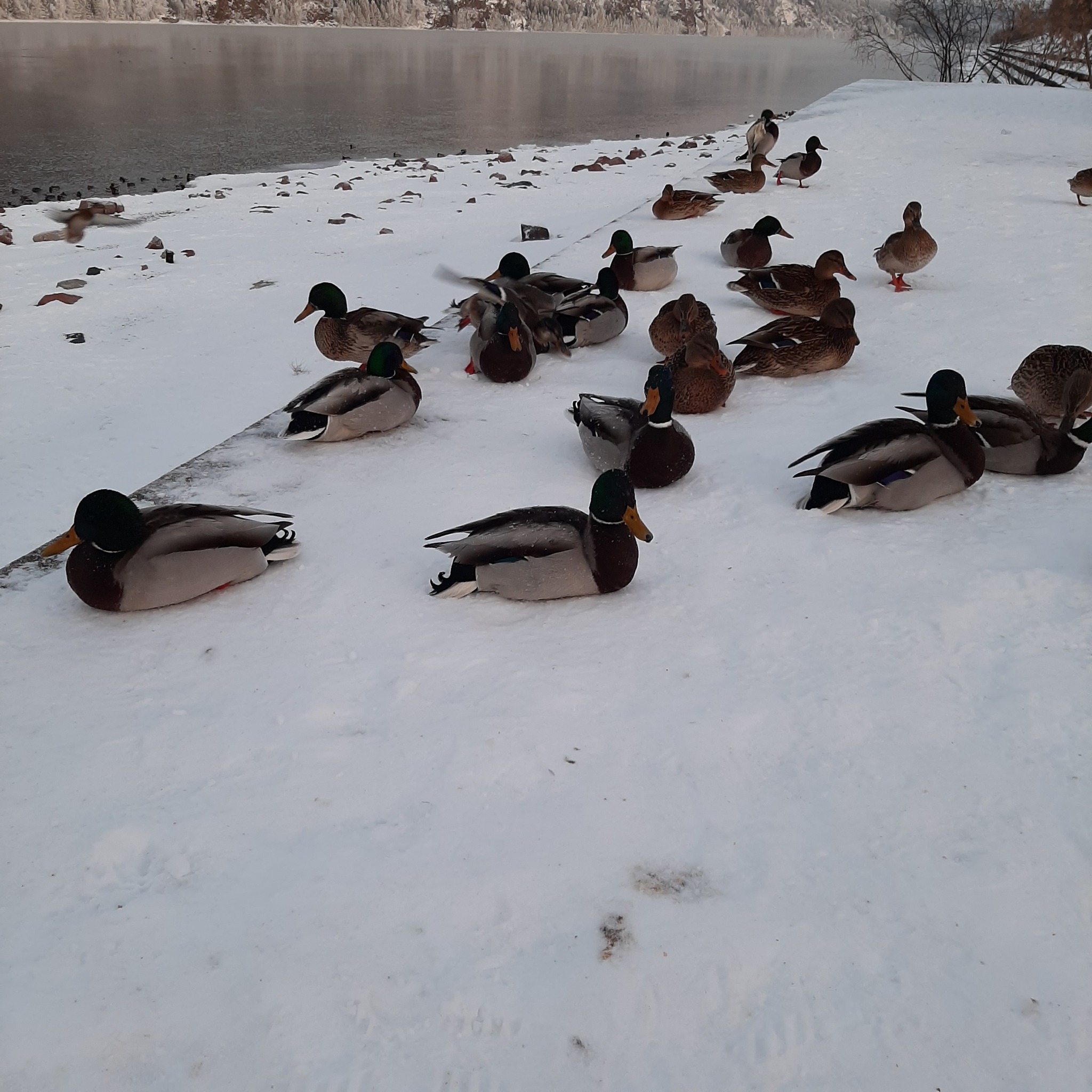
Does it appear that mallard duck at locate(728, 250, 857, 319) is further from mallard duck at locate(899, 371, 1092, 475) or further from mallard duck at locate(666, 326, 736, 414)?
mallard duck at locate(899, 371, 1092, 475)

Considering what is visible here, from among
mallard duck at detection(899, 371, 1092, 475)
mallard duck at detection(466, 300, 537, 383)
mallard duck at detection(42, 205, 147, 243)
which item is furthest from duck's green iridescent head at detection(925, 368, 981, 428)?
mallard duck at detection(42, 205, 147, 243)

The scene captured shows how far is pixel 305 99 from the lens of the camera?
84.6 feet

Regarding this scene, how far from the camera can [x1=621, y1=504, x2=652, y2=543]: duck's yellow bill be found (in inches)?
115

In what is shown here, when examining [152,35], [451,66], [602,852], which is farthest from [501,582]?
[152,35]

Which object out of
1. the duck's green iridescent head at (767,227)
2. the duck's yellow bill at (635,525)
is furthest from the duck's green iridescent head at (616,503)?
the duck's green iridescent head at (767,227)

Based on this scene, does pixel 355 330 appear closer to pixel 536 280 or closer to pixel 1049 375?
pixel 536 280

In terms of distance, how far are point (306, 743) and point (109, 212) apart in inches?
414

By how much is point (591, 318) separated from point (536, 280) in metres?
0.82

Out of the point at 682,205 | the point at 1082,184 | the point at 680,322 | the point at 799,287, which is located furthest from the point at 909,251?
the point at 1082,184

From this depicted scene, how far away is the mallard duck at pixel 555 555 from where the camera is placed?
2926 mm

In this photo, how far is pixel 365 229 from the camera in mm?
9992

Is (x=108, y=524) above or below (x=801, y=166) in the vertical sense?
below

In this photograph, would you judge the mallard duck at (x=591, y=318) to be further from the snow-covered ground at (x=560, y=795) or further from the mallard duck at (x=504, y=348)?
the snow-covered ground at (x=560, y=795)

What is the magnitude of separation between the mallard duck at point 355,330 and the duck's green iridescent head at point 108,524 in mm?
2773
